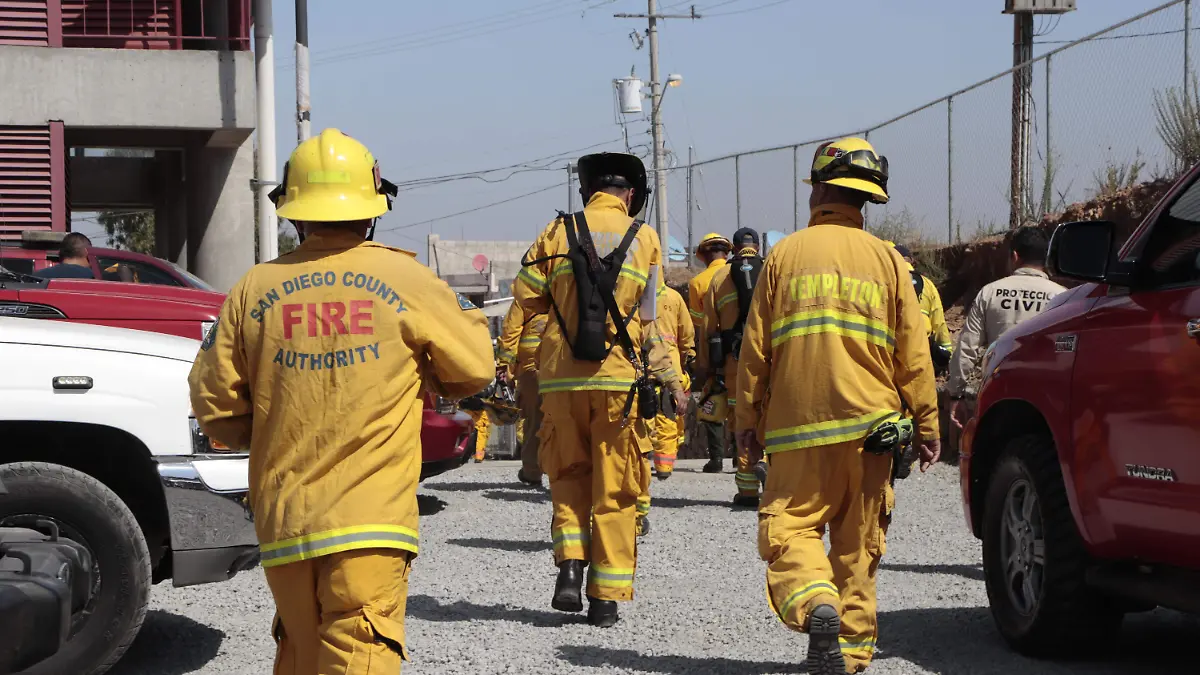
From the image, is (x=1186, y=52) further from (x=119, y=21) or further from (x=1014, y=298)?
(x=119, y=21)

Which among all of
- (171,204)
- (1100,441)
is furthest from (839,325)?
(171,204)

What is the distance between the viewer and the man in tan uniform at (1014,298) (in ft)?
26.5

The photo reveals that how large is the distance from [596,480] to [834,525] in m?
1.49

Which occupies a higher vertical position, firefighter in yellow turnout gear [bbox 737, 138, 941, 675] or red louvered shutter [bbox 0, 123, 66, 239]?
red louvered shutter [bbox 0, 123, 66, 239]

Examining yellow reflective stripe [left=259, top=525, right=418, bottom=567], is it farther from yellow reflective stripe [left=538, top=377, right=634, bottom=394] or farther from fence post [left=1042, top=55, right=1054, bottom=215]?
fence post [left=1042, top=55, right=1054, bottom=215]

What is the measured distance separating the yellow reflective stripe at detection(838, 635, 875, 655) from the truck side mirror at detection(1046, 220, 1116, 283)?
57.8 inches

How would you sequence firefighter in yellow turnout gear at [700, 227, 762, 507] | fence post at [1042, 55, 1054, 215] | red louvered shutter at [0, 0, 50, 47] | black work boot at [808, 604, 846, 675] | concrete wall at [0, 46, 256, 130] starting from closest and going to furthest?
black work boot at [808, 604, 846, 675], firefighter in yellow turnout gear at [700, 227, 762, 507], fence post at [1042, 55, 1054, 215], concrete wall at [0, 46, 256, 130], red louvered shutter at [0, 0, 50, 47]

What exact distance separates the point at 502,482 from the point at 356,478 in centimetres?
951

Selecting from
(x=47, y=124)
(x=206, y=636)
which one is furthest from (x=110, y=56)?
(x=206, y=636)

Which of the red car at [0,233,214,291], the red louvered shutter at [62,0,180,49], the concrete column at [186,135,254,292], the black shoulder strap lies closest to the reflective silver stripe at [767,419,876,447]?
the black shoulder strap

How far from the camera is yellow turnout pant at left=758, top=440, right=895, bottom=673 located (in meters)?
5.39

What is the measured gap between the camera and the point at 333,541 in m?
3.92

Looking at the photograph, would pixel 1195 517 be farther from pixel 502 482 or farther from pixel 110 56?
pixel 110 56

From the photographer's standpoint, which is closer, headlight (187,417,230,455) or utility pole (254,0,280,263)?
headlight (187,417,230,455)
